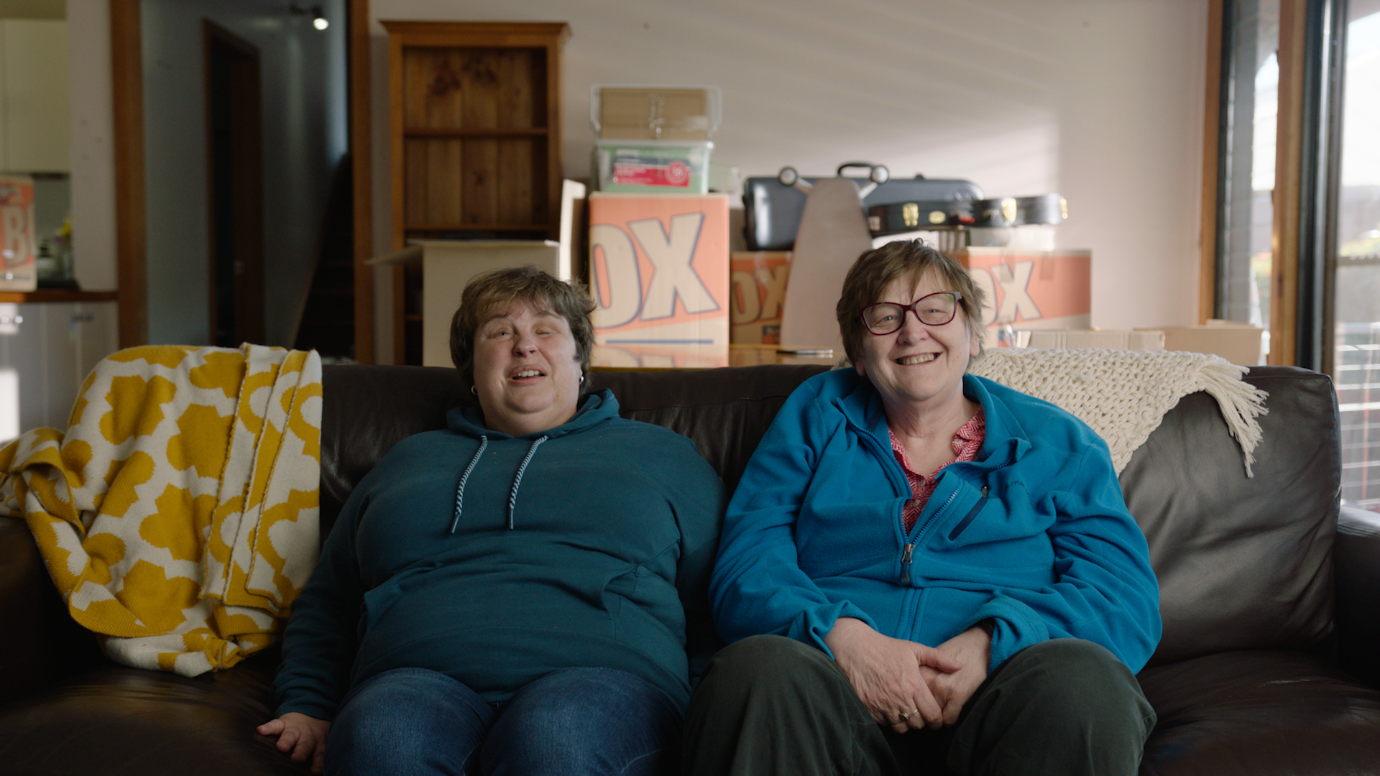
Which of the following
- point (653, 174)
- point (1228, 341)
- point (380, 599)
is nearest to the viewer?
point (380, 599)

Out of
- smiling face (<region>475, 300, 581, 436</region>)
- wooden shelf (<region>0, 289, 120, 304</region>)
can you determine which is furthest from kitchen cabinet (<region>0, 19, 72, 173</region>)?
smiling face (<region>475, 300, 581, 436</region>)

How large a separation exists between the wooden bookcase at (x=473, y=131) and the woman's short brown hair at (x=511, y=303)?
8.45 feet

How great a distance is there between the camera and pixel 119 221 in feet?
14.1

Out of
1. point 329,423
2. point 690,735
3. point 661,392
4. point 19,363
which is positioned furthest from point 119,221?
point 690,735

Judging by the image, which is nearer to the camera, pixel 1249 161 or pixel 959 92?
pixel 1249 161

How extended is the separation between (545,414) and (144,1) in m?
4.16

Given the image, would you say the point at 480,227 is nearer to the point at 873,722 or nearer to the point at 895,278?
the point at 895,278

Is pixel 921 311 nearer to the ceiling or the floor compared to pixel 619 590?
nearer to the ceiling

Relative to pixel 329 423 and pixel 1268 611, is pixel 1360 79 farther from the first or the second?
pixel 329 423

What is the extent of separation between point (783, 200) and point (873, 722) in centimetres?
323

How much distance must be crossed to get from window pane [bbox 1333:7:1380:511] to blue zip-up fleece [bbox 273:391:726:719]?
9.31ft

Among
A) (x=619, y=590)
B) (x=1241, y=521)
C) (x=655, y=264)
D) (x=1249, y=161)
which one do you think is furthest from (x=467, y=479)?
(x=1249, y=161)

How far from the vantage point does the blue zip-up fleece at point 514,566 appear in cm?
123

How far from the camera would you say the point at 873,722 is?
110cm
